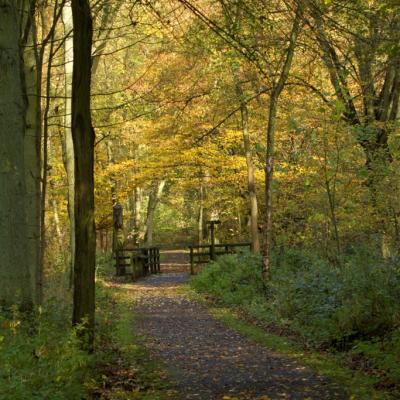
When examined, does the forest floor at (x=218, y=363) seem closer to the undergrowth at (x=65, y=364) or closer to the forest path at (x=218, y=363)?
the forest path at (x=218, y=363)

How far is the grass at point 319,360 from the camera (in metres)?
6.20

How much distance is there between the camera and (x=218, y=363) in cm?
821

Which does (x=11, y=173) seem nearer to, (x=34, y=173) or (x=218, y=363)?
(x=34, y=173)

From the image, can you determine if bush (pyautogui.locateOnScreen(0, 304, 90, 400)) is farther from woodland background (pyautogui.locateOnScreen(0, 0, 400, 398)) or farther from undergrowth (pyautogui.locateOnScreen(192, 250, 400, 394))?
undergrowth (pyautogui.locateOnScreen(192, 250, 400, 394))

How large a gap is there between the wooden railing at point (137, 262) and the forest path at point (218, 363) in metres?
10.8

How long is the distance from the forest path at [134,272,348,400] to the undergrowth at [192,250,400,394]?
811mm

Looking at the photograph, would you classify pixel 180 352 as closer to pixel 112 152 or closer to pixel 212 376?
pixel 212 376

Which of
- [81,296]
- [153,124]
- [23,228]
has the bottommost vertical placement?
[81,296]

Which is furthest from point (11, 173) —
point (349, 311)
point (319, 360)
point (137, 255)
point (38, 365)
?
point (137, 255)

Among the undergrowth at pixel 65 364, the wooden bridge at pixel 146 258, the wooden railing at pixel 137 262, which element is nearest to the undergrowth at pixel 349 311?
the undergrowth at pixel 65 364

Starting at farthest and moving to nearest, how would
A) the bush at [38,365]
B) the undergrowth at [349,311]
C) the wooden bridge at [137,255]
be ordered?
the wooden bridge at [137,255] → the undergrowth at [349,311] → the bush at [38,365]

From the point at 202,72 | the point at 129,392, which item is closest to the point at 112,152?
the point at 202,72

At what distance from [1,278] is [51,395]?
265 centimetres

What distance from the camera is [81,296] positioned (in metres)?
7.08
